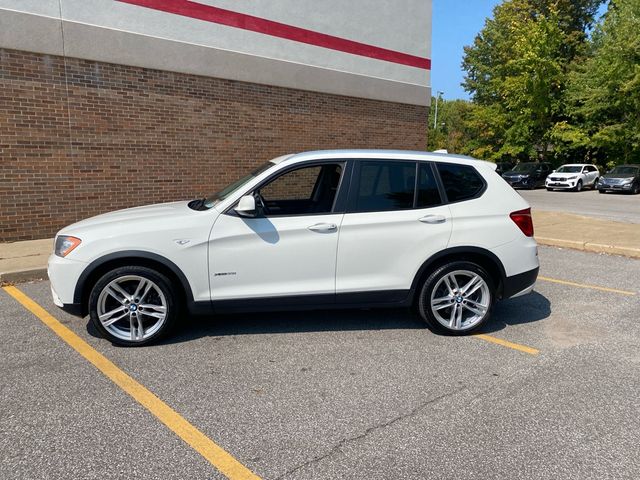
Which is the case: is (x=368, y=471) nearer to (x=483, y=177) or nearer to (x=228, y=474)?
(x=228, y=474)

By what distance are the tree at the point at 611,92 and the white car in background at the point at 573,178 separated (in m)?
3.68

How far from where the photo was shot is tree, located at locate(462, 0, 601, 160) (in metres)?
31.2

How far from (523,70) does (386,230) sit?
32.0 meters

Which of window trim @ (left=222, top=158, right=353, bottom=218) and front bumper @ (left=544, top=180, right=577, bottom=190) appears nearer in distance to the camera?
window trim @ (left=222, top=158, right=353, bottom=218)

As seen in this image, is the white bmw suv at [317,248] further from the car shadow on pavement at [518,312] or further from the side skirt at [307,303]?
the car shadow on pavement at [518,312]

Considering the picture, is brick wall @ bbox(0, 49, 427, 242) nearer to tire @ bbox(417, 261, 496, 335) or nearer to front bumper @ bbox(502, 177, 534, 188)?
tire @ bbox(417, 261, 496, 335)

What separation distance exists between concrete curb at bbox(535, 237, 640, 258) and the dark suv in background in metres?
19.3

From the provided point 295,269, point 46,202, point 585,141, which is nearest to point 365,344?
point 295,269

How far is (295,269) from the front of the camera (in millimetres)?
4215

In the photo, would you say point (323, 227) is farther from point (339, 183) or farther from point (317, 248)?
point (339, 183)

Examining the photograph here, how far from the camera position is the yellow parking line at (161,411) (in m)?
2.61

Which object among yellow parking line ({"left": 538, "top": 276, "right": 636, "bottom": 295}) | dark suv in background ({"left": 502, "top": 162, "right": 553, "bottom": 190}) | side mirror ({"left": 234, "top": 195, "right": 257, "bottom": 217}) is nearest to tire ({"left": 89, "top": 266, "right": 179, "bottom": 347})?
side mirror ({"left": 234, "top": 195, "right": 257, "bottom": 217})

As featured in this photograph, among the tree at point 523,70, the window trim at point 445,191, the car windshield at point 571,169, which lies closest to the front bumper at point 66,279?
the window trim at point 445,191

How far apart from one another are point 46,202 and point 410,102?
10374 mm
